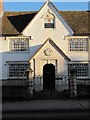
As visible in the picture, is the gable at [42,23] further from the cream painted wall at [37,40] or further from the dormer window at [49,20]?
the dormer window at [49,20]

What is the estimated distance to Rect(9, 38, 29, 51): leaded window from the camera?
3416 cm

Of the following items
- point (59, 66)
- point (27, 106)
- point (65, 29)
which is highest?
point (65, 29)

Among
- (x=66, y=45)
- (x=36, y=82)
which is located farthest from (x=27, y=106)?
(x=66, y=45)

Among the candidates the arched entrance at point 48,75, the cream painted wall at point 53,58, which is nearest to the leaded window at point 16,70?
the cream painted wall at point 53,58

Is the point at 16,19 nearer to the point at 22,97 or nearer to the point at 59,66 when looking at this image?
the point at 59,66

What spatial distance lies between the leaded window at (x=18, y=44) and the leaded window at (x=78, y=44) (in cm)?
427

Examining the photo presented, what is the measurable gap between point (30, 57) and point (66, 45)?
12.0 feet

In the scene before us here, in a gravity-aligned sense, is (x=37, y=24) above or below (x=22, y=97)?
above

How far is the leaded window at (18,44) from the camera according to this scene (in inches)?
1345

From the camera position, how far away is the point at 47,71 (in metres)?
34.2

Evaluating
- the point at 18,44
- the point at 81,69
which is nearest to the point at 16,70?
the point at 18,44

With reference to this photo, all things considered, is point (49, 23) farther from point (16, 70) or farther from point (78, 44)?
point (16, 70)

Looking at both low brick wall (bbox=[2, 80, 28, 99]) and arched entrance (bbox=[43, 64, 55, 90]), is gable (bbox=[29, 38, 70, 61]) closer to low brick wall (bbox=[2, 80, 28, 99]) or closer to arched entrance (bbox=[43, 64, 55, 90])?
arched entrance (bbox=[43, 64, 55, 90])

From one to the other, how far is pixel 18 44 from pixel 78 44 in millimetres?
5852
